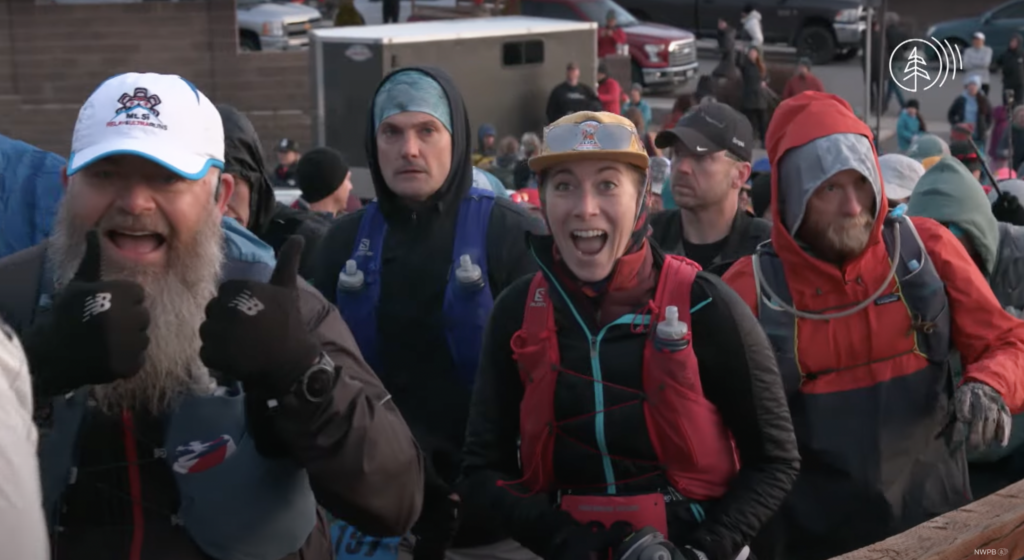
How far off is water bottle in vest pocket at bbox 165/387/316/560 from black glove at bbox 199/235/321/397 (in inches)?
7.1

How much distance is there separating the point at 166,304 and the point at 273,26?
85.4 ft

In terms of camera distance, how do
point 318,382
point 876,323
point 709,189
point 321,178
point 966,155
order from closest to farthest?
1. point 318,382
2. point 876,323
3. point 709,189
4. point 321,178
5. point 966,155

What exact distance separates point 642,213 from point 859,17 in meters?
28.2

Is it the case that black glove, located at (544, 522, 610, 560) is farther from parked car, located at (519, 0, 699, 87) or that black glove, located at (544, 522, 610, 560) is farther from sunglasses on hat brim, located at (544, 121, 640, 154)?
parked car, located at (519, 0, 699, 87)

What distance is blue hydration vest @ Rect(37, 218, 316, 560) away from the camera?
2.62 metres

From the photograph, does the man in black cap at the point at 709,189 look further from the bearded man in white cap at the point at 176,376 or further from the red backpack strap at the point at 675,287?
the bearded man in white cap at the point at 176,376

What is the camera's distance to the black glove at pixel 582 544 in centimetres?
319

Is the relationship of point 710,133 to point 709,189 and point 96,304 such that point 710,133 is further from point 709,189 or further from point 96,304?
point 96,304

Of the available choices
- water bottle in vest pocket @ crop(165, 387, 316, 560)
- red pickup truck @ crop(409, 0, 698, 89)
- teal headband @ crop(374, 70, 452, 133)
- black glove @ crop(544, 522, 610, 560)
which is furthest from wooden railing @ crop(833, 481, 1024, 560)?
red pickup truck @ crop(409, 0, 698, 89)

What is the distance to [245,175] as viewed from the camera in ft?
15.1

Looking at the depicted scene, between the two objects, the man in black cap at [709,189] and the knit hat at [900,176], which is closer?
the man in black cap at [709,189]

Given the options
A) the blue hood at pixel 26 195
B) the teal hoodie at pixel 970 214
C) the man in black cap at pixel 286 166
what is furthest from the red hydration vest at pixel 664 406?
the man in black cap at pixel 286 166

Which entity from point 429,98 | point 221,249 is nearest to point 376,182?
point 429,98

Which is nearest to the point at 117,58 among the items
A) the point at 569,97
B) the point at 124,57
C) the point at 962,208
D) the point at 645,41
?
the point at 124,57
